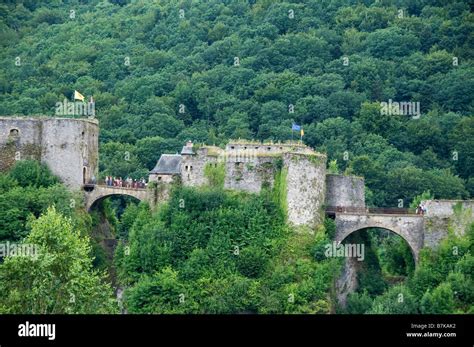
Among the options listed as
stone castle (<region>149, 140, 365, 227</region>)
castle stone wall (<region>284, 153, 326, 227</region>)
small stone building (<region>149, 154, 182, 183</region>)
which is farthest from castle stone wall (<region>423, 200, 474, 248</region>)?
small stone building (<region>149, 154, 182, 183</region>)

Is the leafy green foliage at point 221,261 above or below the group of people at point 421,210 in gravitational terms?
below

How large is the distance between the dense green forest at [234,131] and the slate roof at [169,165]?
2478mm

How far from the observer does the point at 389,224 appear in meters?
56.6

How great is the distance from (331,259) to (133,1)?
282 feet

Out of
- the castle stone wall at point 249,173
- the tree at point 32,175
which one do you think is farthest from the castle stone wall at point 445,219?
the tree at point 32,175

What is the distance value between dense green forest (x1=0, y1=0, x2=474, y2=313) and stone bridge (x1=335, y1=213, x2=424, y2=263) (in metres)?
0.74

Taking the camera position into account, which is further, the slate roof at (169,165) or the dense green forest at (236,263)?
the slate roof at (169,165)

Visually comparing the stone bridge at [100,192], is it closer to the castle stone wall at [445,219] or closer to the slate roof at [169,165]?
the slate roof at [169,165]

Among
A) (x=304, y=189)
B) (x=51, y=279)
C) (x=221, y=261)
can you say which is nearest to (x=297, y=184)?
(x=304, y=189)

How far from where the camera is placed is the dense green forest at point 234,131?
5297cm

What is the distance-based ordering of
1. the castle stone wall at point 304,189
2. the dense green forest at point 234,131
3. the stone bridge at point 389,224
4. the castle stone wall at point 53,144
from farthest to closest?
1. the castle stone wall at point 53,144
2. the stone bridge at point 389,224
3. the castle stone wall at point 304,189
4. the dense green forest at point 234,131

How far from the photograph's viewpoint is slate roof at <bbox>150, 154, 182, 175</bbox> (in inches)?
2373
